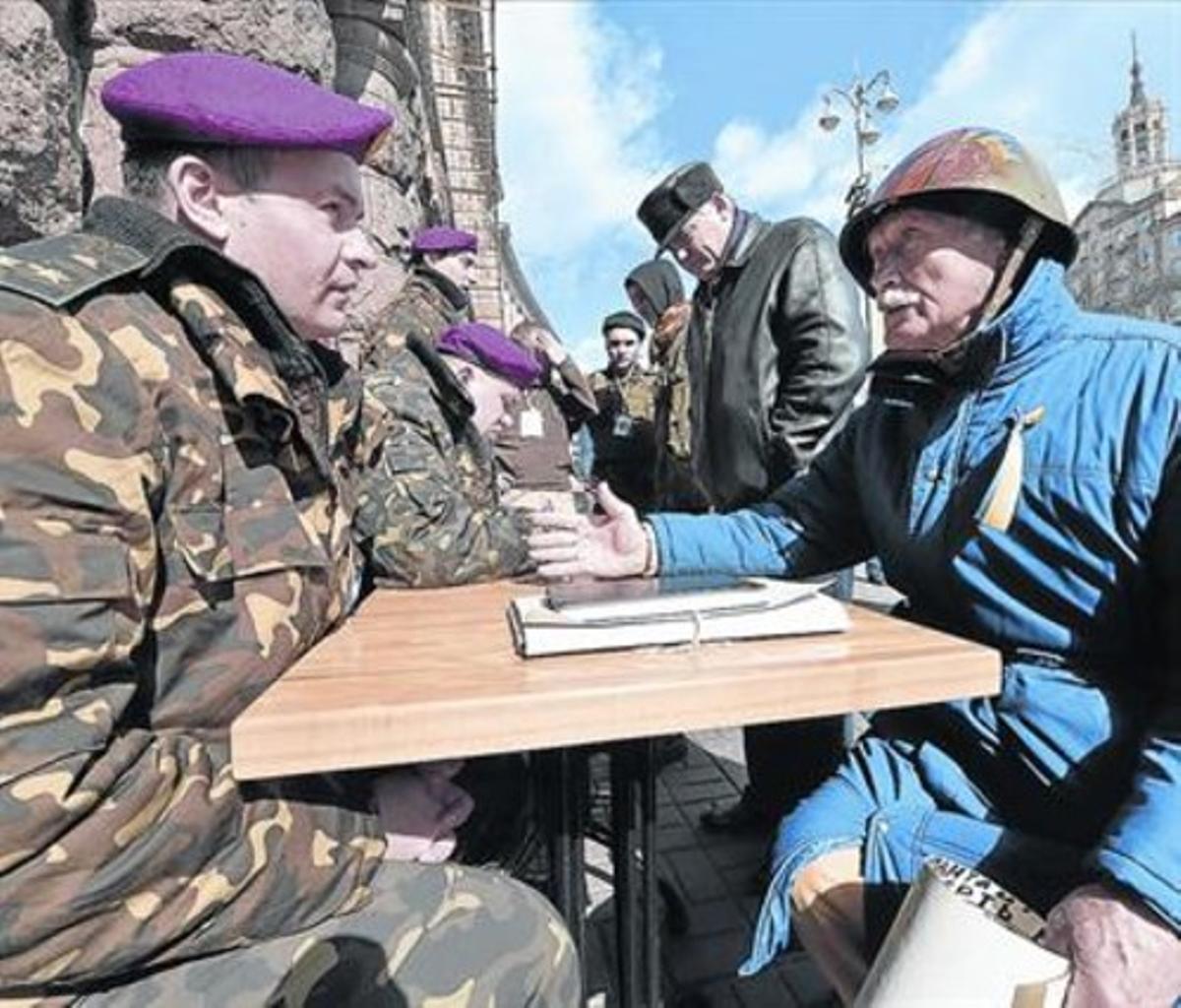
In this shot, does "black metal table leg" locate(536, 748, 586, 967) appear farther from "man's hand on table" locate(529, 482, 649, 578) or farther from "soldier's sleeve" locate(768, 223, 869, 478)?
"soldier's sleeve" locate(768, 223, 869, 478)

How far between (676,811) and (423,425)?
175 cm

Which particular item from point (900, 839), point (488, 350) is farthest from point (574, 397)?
point (900, 839)

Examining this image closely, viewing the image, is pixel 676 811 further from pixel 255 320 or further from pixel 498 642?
pixel 255 320

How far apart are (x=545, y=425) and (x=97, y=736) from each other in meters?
5.10

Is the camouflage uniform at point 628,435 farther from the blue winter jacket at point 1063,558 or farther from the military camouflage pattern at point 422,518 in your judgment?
the blue winter jacket at point 1063,558

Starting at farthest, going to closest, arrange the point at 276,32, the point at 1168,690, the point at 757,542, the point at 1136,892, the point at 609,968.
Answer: the point at 276,32 < the point at 609,968 < the point at 757,542 < the point at 1168,690 < the point at 1136,892

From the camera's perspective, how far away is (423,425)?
2303mm

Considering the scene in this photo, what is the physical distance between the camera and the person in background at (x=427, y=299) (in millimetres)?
2801

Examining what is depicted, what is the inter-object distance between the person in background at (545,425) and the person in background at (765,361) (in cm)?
251

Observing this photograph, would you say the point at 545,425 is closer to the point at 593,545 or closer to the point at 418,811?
the point at 593,545

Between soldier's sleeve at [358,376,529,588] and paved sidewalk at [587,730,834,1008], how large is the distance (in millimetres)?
1085

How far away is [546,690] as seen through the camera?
3.18 ft

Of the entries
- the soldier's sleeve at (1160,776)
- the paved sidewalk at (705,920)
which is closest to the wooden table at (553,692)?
the soldier's sleeve at (1160,776)

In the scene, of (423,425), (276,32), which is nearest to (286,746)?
(423,425)
